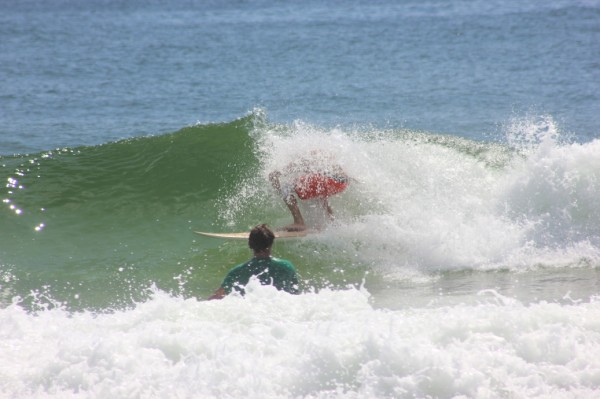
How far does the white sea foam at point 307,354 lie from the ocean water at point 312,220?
0.5 inches

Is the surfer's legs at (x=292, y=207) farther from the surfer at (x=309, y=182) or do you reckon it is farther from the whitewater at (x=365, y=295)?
the whitewater at (x=365, y=295)

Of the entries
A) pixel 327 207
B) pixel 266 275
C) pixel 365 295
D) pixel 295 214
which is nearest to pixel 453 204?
pixel 327 207

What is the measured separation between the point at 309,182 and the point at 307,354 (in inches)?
176

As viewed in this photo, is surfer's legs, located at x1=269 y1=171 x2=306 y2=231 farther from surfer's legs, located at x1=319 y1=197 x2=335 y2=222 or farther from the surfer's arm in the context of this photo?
the surfer's arm

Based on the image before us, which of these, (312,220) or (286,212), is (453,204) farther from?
(286,212)

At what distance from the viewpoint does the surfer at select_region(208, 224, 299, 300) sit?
19.5 ft

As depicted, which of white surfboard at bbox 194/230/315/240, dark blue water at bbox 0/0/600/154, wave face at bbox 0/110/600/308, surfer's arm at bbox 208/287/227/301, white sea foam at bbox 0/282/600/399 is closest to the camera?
white sea foam at bbox 0/282/600/399

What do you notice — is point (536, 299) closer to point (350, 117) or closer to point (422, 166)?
point (422, 166)

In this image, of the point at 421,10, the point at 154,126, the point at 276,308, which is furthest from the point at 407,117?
the point at 421,10

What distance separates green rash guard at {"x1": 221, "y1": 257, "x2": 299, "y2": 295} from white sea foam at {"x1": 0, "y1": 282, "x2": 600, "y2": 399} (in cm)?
43

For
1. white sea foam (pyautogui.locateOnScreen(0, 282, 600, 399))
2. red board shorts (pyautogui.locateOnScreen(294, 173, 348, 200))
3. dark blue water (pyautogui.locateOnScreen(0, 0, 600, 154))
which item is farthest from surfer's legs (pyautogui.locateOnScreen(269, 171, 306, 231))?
dark blue water (pyautogui.locateOnScreen(0, 0, 600, 154))

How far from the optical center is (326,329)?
204 inches

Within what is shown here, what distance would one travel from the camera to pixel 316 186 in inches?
366

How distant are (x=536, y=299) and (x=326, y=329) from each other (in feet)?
7.77
